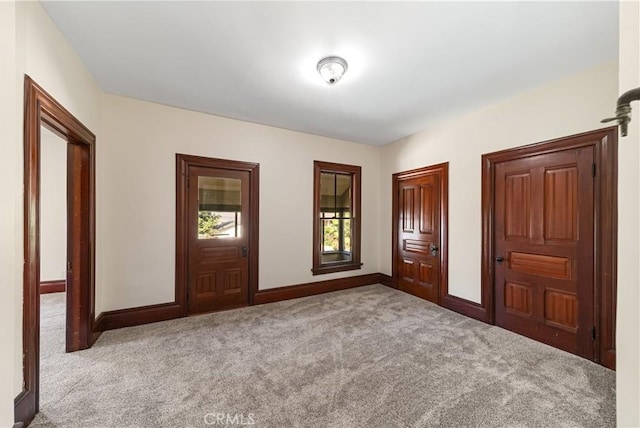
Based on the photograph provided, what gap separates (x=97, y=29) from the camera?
1970 mm

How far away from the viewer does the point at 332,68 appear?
7.63 feet

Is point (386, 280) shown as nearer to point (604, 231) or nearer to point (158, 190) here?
point (604, 231)

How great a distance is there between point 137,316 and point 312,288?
2.38 meters

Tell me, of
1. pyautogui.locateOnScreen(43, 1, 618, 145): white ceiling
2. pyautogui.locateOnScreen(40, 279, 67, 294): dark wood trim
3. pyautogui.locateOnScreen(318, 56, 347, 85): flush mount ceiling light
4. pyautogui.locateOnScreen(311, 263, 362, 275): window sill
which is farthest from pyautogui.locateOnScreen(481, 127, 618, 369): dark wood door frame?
pyautogui.locateOnScreen(40, 279, 67, 294): dark wood trim

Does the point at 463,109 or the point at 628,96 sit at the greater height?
the point at 463,109

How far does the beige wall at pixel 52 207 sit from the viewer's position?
14.7 feet

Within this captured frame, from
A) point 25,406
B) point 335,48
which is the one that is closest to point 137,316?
point 25,406

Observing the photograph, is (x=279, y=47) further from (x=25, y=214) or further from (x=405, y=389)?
(x=405, y=389)

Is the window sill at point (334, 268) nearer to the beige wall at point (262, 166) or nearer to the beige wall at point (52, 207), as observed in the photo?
the beige wall at point (262, 166)

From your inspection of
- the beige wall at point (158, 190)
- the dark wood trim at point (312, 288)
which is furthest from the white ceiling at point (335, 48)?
the dark wood trim at point (312, 288)

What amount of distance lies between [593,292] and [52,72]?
4885mm

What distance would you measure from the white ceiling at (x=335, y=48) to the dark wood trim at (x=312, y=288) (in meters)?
2.67

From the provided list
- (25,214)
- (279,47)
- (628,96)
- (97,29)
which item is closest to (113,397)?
(25,214)

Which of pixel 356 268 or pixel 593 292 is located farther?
pixel 356 268
